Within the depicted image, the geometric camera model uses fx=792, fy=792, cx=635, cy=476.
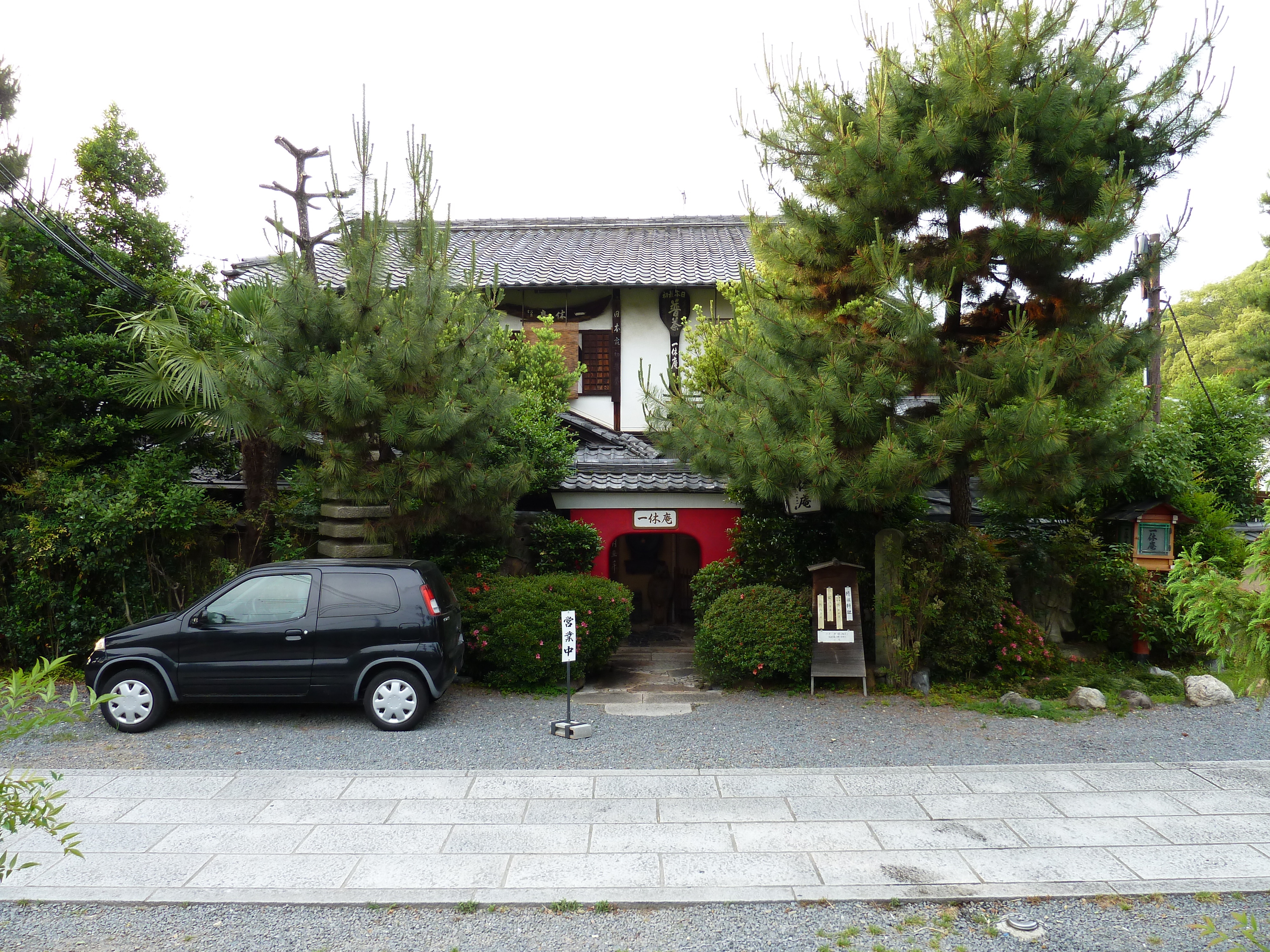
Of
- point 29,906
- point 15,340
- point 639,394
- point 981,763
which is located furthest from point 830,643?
point 15,340

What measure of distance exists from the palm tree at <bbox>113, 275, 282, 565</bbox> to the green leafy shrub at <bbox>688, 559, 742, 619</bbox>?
5.25 metres

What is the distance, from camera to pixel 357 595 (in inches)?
301

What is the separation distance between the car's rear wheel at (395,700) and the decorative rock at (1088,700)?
6.76m

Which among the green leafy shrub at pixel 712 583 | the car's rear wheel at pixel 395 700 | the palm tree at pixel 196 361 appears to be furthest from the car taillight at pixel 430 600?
the green leafy shrub at pixel 712 583

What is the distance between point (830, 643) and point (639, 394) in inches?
→ 246

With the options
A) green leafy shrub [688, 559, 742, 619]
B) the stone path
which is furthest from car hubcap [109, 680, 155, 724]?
green leafy shrub [688, 559, 742, 619]

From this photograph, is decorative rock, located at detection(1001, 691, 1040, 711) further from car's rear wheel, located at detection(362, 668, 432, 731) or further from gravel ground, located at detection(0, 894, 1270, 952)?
car's rear wheel, located at detection(362, 668, 432, 731)

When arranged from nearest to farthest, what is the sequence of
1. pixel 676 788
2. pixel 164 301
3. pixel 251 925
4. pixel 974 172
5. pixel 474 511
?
pixel 251 925
pixel 676 788
pixel 974 172
pixel 474 511
pixel 164 301

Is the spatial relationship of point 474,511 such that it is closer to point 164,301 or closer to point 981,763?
point 164,301

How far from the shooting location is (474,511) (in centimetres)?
895

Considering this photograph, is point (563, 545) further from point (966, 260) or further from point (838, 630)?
point (966, 260)

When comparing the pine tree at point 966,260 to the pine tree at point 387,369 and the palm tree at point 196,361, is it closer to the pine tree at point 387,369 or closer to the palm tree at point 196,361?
the pine tree at point 387,369

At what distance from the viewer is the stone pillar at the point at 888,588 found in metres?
9.04

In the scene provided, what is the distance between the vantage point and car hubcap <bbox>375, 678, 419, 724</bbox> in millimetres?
7578
